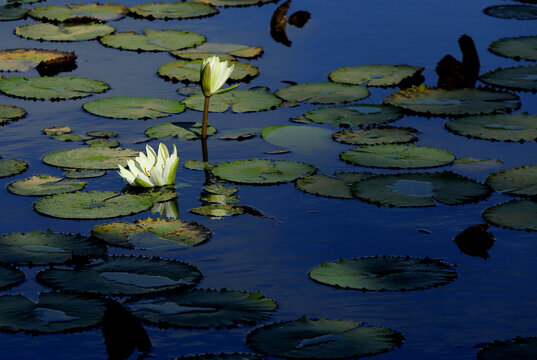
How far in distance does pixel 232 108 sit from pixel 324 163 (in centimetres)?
126

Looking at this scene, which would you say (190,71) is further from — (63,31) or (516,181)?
(516,181)

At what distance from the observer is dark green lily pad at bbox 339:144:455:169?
5.79 metres

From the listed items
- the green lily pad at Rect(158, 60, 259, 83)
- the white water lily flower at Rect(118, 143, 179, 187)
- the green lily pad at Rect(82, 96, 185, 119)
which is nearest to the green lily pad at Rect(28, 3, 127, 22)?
the green lily pad at Rect(158, 60, 259, 83)

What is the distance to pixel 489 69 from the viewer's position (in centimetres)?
771

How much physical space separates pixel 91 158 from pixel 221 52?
2502 mm

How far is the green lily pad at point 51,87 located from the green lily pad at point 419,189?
2.64 m

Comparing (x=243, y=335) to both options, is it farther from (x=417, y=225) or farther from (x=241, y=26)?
(x=241, y=26)

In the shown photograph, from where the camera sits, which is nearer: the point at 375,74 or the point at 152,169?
the point at 152,169

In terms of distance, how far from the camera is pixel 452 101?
6914mm

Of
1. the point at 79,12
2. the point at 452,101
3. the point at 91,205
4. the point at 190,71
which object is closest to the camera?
the point at 91,205

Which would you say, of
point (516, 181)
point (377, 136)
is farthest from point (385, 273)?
point (377, 136)

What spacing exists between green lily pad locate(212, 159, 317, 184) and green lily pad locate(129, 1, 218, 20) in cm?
382

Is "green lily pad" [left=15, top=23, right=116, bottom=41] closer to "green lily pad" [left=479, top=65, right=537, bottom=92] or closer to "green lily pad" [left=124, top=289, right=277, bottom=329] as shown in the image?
"green lily pad" [left=479, top=65, right=537, bottom=92]

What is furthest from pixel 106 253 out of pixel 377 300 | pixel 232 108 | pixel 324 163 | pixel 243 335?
pixel 232 108
